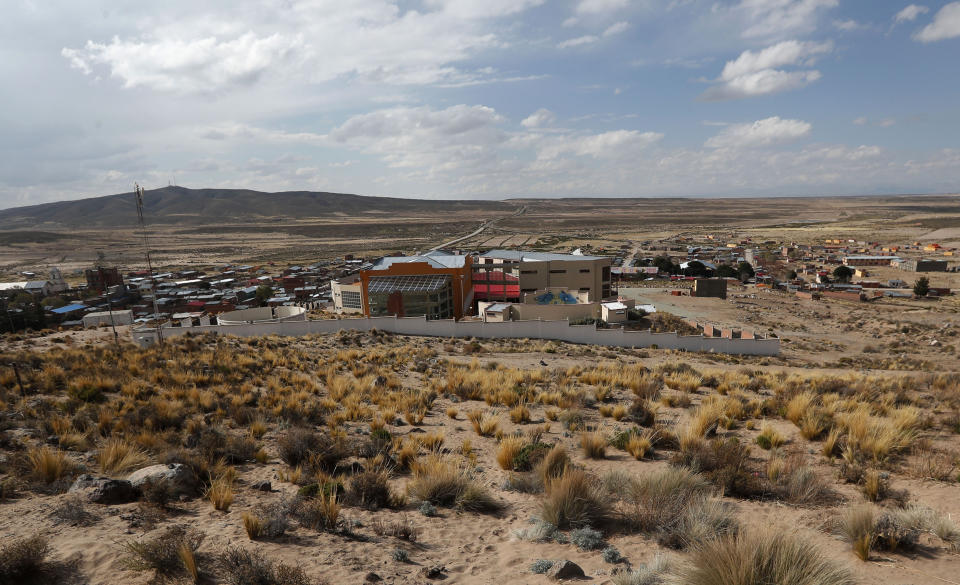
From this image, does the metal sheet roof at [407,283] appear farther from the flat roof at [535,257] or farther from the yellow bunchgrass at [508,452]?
the yellow bunchgrass at [508,452]

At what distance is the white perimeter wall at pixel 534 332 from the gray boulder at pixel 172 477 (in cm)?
2080

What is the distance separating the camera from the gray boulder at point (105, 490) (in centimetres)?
602

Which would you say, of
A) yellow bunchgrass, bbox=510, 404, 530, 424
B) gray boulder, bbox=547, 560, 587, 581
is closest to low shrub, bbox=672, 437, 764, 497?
gray boulder, bbox=547, 560, 587, 581

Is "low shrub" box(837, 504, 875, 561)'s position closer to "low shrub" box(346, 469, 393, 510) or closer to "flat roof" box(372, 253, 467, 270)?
"low shrub" box(346, 469, 393, 510)

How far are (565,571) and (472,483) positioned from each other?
7.42 feet

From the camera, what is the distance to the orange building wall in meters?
36.6

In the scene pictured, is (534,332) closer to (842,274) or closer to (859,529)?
(859,529)

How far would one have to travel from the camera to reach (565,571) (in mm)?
4828

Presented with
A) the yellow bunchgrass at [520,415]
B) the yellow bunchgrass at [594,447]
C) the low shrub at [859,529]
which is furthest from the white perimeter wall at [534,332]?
the low shrub at [859,529]

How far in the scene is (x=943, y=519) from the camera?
5418mm

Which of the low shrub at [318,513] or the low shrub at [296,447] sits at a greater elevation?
the low shrub at [318,513]

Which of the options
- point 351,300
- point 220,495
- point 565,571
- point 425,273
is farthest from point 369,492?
point 351,300

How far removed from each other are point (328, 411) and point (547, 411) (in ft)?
18.3

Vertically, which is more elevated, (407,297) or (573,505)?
(573,505)
